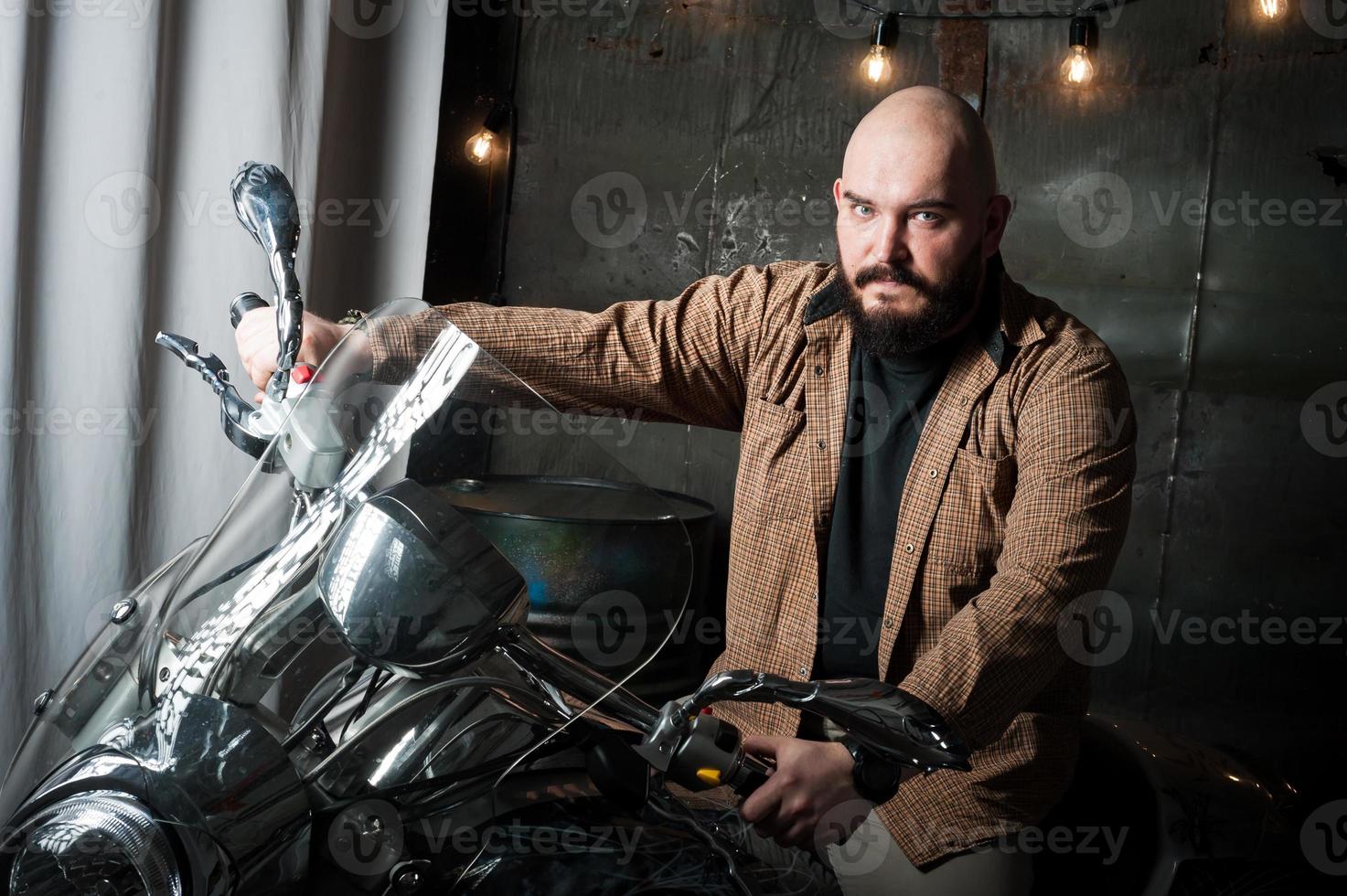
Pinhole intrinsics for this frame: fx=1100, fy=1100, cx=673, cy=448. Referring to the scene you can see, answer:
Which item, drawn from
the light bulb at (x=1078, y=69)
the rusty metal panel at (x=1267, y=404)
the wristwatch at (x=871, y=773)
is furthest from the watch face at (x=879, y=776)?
the light bulb at (x=1078, y=69)

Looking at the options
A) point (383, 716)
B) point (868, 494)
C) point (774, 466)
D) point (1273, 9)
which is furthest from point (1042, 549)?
point (1273, 9)

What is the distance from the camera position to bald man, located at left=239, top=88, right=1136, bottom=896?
133 cm

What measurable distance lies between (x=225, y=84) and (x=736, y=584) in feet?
4.99

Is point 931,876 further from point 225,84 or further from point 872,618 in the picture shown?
point 225,84

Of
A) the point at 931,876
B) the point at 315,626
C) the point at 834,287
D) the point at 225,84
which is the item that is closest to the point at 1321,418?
the point at 834,287

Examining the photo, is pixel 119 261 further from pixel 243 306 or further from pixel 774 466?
pixel 774 466

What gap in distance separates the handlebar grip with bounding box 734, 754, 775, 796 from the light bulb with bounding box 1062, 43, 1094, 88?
281cm

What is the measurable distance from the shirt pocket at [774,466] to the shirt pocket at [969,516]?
0.20 meters

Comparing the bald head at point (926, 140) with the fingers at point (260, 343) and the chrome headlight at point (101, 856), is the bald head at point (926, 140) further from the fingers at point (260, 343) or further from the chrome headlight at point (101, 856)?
the chrome headlight at point (101, 856)

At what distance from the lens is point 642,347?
1.63m

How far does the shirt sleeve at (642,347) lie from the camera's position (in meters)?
1.53

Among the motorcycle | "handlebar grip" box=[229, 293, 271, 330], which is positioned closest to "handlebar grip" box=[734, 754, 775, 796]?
the motorcycle

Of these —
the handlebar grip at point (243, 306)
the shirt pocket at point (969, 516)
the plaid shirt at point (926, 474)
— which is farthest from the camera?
the shirt pocket at point (969, 516)

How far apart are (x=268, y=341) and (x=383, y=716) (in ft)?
1.83
